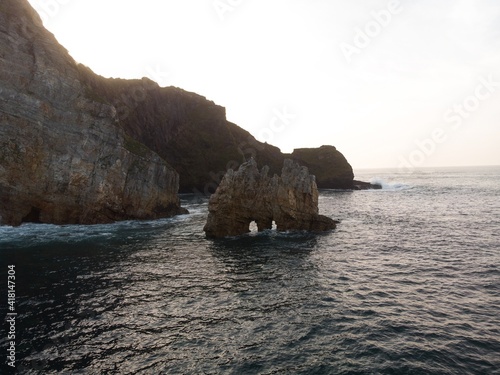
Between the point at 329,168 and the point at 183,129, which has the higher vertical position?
the point at 183,129

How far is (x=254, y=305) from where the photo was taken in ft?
66.9

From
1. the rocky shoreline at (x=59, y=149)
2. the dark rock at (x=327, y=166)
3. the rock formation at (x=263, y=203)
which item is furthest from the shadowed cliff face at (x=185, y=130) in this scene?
the rock formation at (x=263, y=203)

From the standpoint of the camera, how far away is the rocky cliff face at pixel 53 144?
42000 mm

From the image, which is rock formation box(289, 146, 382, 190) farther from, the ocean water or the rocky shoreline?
the ocean water

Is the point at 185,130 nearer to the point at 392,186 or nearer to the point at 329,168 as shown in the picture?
the point at 329,168

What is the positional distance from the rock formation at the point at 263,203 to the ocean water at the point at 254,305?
4.61 m

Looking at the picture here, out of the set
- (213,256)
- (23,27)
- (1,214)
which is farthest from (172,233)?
(23,27)

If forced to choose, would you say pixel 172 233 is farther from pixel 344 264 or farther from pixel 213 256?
pixel 344 264

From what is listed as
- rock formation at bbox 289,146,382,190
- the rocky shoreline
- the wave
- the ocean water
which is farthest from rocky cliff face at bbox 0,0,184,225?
the wave

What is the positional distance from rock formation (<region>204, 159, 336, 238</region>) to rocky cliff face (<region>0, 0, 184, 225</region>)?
18728 mm

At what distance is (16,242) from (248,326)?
3108cm

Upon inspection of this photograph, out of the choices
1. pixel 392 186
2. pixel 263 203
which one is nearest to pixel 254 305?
pixel 263 203

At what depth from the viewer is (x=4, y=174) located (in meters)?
40.8

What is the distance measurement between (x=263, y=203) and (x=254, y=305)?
24.4m
